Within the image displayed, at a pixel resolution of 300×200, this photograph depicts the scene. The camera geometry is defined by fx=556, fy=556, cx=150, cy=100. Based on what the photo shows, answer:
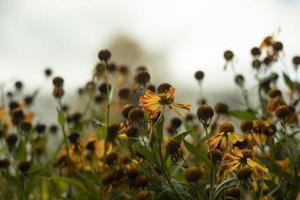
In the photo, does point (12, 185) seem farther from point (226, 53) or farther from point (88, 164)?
point (226, 53)

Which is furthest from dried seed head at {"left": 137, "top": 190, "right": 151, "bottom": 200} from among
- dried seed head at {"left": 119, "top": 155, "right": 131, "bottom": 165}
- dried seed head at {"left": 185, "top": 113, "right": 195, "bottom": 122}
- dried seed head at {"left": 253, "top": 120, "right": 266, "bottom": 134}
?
dried seed head at {"left": 185, "top": 113, "right": 195, "bottom": 122}

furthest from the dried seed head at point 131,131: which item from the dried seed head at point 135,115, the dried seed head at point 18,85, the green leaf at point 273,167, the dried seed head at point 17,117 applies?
the dried seed head at point 18,85

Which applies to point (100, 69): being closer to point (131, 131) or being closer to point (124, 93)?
point (124, 93)

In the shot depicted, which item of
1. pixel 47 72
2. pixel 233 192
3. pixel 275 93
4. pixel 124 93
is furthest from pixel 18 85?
pixel 233 192

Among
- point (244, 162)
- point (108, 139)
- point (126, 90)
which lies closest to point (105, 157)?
point (108, 139)

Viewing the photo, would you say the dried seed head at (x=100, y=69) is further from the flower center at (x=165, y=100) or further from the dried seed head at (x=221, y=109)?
the flower center at (x=165, y=100)
